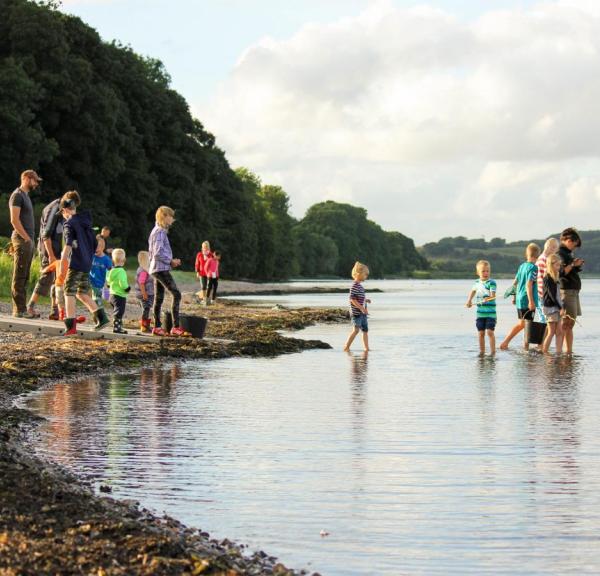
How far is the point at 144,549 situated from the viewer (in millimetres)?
4988

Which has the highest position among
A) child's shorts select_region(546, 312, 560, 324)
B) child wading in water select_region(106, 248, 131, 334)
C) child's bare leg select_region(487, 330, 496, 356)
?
child wading in water select_region(106, 248, 131, 334)

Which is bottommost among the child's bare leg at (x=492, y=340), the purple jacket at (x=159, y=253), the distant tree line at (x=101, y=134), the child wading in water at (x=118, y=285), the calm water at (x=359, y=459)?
the calm water at (x=359, y=459)

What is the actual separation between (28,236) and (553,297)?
7.74m

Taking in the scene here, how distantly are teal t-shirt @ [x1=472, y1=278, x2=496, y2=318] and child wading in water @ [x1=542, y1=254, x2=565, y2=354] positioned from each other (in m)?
0.79

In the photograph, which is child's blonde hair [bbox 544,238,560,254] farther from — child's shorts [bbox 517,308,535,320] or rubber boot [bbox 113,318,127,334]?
rubber boot [bbox 113,318,127,334]

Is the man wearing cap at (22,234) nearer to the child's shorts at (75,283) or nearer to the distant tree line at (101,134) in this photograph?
the child's shorts at (75,283)

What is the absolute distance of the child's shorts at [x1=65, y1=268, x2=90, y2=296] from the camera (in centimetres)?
1584

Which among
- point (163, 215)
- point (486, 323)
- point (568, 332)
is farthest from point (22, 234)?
point (568, 332)

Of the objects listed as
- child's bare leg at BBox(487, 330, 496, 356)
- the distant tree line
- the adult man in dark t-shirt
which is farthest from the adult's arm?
the distant tree line

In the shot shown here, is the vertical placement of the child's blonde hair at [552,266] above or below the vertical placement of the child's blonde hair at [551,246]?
below

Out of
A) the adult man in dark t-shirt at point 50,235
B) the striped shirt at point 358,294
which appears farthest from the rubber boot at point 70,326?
the striped shirt at point 358,294

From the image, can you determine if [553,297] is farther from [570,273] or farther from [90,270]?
[90,270]

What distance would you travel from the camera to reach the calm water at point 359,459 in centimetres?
570

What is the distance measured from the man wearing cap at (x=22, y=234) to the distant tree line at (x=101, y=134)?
88.2ft
